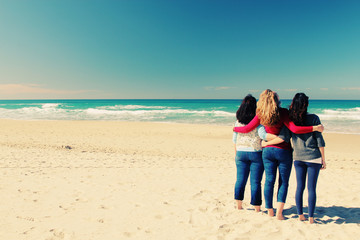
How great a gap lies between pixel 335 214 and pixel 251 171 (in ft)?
5.99

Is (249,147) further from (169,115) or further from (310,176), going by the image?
(169,115)

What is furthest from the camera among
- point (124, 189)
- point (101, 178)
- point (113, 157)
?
point (113, 157)

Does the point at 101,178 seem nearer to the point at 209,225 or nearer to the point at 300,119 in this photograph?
the point at 209,225

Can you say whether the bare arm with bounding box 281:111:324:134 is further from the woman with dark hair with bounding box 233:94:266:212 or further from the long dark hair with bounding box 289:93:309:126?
the woman with dark hair with bounding box 233:94:266:212

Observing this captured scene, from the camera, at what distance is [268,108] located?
120 inches

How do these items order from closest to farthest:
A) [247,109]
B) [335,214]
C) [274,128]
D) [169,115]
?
[274,128]
[247,109]
[335,214]
[169,115]

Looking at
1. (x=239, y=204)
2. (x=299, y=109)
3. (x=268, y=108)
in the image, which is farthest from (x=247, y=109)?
(x=239, y=204)

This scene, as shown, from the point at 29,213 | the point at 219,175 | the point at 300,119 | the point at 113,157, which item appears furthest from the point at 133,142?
the point at 300,119

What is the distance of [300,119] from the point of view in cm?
302

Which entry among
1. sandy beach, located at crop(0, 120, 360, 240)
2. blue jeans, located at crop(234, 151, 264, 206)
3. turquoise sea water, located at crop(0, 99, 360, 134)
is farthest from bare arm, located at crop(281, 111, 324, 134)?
turquoise sea water, located at crop(0, 99, 360, 134)

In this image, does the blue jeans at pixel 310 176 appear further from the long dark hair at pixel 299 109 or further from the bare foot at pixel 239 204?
the bare foot at pixel 239 204

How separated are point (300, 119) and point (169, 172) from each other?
4419 mm

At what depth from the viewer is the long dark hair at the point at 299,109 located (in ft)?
9.78

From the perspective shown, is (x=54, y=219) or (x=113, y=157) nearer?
(x=54, y=219)
